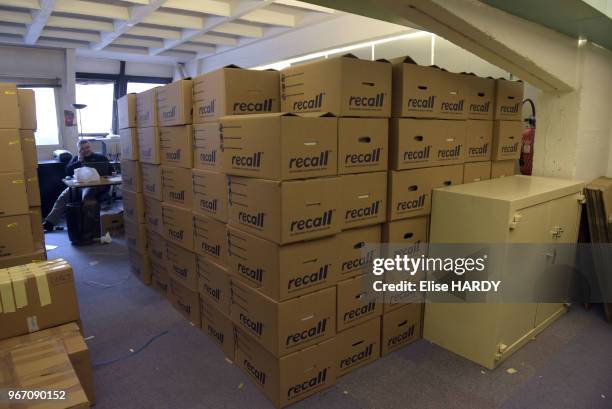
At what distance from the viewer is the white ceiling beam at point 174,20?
175 inches

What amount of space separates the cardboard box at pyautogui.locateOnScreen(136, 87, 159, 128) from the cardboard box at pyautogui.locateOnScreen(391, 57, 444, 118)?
5.81 ft

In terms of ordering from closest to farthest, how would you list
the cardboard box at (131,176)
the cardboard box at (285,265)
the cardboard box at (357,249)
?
the cardboard box at (285,265) < the cardboard box at (357,249) < the cardboard box at (131,176)

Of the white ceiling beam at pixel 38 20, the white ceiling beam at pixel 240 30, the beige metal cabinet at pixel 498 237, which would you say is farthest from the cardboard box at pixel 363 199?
the white ceiling beam at pixel 240 30

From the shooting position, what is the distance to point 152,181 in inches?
123

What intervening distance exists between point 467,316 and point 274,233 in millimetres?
1231

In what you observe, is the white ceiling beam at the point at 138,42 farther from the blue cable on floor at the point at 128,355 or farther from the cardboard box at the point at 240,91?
the blue cable on floor at the point at 128,355

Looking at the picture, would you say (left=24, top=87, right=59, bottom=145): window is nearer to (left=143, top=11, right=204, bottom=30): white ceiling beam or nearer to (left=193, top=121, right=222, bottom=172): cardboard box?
(left=143, top=11, right=204, bottom=30): white ceiling beam

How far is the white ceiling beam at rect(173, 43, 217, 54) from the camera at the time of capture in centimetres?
610

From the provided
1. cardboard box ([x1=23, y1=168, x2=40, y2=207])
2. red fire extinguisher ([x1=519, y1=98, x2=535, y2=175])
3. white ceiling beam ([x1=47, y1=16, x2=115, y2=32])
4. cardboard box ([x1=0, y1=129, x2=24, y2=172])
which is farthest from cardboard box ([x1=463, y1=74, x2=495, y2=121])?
white ceiling beam ([x1=47, y1=16, x2=115, y2=32])

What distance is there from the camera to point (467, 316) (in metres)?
2.20

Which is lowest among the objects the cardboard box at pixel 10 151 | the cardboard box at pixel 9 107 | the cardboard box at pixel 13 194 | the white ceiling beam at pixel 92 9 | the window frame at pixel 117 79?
the cardboard box at pixel 13 194

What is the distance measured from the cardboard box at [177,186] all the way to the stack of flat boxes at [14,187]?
0.92 m

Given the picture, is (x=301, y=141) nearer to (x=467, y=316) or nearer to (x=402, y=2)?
(x=402, y=2)

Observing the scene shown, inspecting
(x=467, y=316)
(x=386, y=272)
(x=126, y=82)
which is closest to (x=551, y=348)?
(x=467, y=316)
